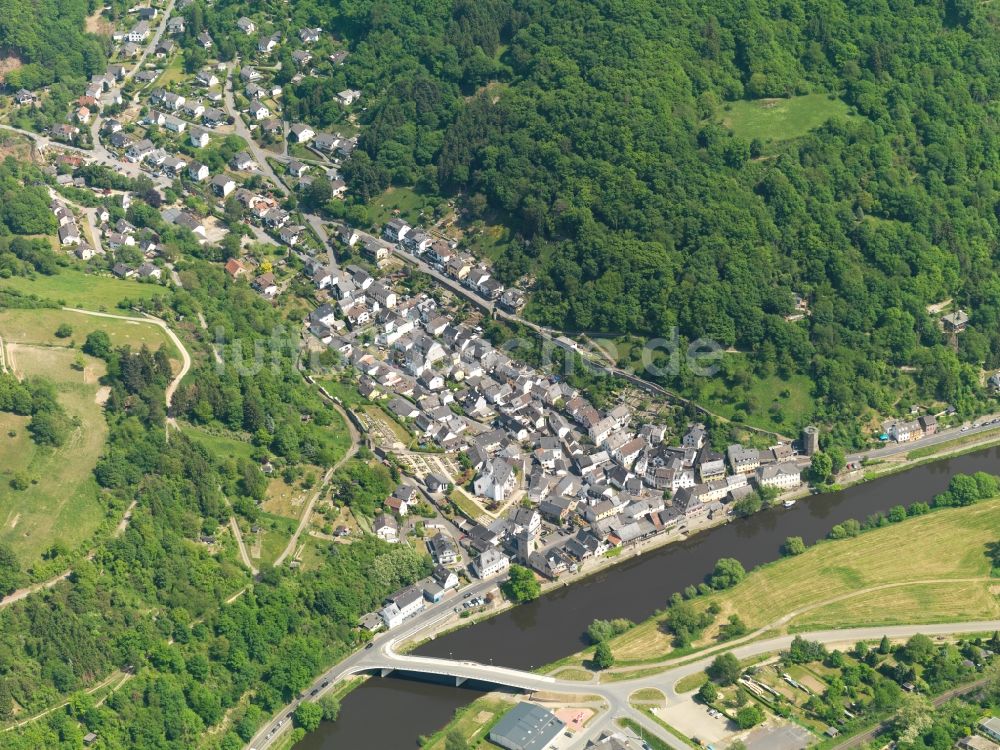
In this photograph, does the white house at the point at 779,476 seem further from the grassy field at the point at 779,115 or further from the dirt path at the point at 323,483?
the grassy field at the point at 779,115

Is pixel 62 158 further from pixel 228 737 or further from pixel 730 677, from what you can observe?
pixel 730 677

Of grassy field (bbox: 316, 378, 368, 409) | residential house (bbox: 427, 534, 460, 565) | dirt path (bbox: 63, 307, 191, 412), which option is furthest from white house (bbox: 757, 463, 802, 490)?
dirt path (bbox: 63, 307, 191, 412)

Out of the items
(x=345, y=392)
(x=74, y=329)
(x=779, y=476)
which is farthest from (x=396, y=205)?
(x=779, y=476)

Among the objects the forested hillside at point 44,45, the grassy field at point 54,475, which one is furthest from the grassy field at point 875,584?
the forested hillside at point 44,45

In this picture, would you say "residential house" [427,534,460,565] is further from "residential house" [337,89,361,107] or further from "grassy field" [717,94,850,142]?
"residential house" [337,89,361,107]

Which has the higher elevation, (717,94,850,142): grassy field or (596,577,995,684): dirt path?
(717,94,850,142): grassy field

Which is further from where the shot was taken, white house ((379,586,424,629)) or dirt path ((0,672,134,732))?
white house ((379,586,424,629))
